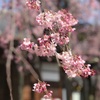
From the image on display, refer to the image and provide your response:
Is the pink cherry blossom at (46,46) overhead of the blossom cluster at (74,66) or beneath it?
overhead

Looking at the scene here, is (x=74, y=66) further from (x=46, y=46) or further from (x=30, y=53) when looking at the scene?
(x=30, y=53)

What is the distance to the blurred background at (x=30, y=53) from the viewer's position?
7555mm

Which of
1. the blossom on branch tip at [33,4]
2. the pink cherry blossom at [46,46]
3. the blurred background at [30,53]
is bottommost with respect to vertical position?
the pink cherry blossom at [46,46]

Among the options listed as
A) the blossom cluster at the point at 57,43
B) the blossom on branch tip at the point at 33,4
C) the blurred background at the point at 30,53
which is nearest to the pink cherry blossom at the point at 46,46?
the blossom cluster at the point at 57,43

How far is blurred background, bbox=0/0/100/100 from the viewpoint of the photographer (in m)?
7.55

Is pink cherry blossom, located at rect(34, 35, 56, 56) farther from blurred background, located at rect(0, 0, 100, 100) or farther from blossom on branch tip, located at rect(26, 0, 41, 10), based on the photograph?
blurred background, located at rect(0, 0, 100, 100)

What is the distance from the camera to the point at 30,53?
8.85 meters

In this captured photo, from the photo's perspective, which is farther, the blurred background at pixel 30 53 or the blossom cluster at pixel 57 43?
the blurred background at pixel 30 53

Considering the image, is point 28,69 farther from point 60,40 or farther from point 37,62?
point 60,40

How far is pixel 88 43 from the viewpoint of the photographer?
10297 mm

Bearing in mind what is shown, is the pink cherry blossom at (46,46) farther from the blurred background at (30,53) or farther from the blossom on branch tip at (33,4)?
the blurred background at (30,53)

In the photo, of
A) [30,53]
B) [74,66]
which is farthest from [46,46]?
[30,53]

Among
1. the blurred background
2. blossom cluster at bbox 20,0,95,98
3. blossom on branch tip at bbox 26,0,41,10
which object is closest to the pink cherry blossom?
blossom cluster at bbox 20,0,95,98

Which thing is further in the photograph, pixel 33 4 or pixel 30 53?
pixel 30 53
